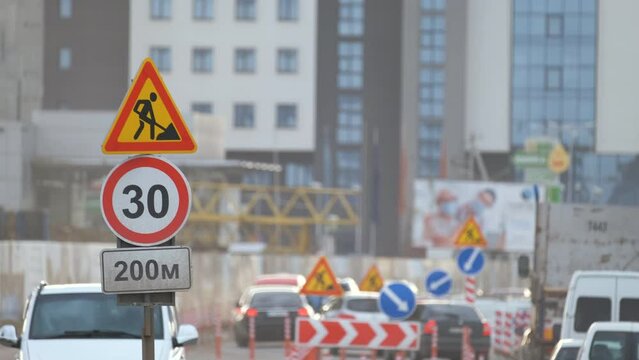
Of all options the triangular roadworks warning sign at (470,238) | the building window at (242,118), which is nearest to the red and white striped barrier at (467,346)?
the triangular roadworks warning sign at (470,238)

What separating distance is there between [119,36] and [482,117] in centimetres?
2266

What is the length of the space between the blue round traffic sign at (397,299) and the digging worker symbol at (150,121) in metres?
16.2

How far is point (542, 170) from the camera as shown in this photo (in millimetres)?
87125

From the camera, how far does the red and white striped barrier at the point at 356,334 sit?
24.8m

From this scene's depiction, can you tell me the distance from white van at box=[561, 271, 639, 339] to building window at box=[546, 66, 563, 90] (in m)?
83.7

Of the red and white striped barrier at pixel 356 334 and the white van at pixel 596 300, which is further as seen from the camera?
the white van at pixel 596 300

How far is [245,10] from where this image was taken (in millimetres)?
102438

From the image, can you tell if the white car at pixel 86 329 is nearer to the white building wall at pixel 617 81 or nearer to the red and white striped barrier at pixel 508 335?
the red and white striped barrier at pixel 508 335

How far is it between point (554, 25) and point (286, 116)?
1782 centimetres

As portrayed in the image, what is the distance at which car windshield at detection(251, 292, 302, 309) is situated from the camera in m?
42.4

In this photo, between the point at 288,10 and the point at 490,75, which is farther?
the point at 490,75

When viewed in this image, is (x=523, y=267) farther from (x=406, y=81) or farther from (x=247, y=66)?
(x=406, y=81)

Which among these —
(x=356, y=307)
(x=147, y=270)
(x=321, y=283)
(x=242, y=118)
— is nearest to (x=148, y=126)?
(x=147, y=270)

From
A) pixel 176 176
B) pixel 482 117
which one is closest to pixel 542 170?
pixel 482 117
